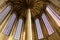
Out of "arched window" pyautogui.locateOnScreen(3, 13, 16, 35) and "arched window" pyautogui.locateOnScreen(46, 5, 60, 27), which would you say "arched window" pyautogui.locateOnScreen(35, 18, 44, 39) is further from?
A: "arched window" pyautogui.locateOnScreen(3, 13, 16, 35)

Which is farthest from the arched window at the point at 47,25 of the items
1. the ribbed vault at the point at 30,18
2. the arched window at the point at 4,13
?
the arched window at the point at 4,13

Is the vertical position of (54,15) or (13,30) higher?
(54,15)

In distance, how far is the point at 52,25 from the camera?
25.1ft

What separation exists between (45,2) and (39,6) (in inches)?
20.2

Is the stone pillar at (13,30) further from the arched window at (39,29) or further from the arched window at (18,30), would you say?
the arched window at (39,29)

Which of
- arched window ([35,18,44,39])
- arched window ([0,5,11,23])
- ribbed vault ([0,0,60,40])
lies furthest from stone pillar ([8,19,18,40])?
arched window ([35,18,44,39])

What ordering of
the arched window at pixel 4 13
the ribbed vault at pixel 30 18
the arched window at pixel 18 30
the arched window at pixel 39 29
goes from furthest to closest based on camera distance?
the arched window at pixel 39 29 → the arched window at pixel 18 30 → the arched window at pixel 4 13 → the ribbed vault at pixel 30 18

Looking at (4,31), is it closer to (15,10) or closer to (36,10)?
(15,10)

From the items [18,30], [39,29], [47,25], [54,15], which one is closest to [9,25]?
[18,30]

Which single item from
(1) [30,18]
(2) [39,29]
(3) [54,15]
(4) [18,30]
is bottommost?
(2) [39,29]

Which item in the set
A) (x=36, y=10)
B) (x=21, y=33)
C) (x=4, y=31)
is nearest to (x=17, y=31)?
(x=21, y=33)

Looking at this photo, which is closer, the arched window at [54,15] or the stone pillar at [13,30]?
the stone pillar at [13,30]

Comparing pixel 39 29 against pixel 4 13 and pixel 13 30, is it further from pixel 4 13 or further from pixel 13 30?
pixel 4 13

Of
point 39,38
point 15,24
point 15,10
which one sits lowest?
point 39,38
